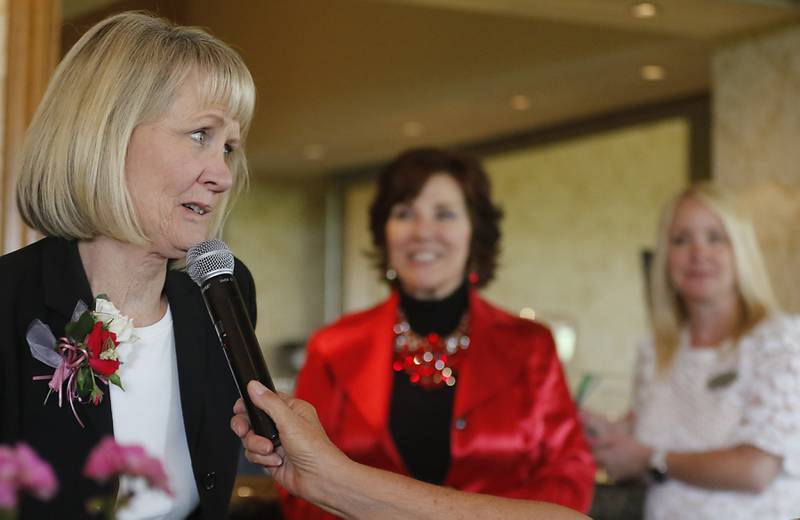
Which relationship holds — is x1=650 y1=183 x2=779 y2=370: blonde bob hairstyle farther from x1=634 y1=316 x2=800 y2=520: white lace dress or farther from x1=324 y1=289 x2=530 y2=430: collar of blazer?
x1=324 y1=289 x2=530 y2=430: collar of blazer

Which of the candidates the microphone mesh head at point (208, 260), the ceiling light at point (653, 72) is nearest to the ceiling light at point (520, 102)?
the ceiling light at point (653, 72)

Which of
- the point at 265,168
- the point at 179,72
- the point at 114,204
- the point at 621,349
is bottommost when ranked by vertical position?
the point at 621,349

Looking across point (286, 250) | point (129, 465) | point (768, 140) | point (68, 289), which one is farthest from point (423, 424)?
point (286, 250)

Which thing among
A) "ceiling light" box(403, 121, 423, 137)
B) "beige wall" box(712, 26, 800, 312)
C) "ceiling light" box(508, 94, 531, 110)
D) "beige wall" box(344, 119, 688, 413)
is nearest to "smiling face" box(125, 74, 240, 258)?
"beige wall" box(712, 26, 800, 312)

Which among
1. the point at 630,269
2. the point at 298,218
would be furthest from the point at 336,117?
the point at 298,218

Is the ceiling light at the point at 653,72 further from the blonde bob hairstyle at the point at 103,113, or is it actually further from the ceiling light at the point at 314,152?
the blonde bob hairstyle at the point at 103,113

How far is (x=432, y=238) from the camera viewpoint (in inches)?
110

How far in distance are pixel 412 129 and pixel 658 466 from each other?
23.9 feet

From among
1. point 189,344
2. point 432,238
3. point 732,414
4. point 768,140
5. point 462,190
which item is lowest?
point 732,414

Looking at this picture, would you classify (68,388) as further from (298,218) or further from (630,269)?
(298,218)

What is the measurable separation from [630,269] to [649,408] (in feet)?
22.3

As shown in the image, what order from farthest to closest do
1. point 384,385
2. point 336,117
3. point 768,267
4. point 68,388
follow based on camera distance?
1. point 336,117
2. point 768,267
3. point 384,385
4. point 68,388

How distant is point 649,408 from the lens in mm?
3260

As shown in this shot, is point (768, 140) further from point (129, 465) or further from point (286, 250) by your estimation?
point (286, 250)
